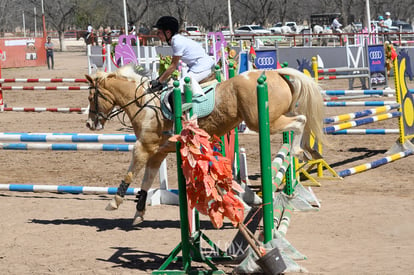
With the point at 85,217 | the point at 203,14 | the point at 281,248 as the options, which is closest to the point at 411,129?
the point at 85,217

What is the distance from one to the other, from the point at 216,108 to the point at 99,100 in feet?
4.97

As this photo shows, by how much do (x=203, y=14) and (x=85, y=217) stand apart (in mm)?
65919

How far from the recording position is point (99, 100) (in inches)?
290

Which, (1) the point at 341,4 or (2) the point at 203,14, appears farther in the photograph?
(2) the point at 203,14

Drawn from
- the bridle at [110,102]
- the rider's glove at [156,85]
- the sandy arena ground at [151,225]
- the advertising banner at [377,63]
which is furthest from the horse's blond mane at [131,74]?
the advertising banner at [377,63]

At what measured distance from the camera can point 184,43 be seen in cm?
684

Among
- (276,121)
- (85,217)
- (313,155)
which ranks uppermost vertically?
(276,121)

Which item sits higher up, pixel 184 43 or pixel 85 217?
pixel 184 43

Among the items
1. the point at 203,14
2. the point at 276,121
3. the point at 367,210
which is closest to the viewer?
the point at 276,121

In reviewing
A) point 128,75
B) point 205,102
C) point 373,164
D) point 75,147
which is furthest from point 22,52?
point 205,102

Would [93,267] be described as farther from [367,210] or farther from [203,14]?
[203,14]

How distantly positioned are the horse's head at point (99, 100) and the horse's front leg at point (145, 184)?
861mm

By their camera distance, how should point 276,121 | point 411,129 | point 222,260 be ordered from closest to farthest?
point 222,260 < point 276,121 < point 411,129

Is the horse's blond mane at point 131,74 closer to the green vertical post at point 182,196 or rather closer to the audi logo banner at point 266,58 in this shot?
the green vertical post at point 182,196
